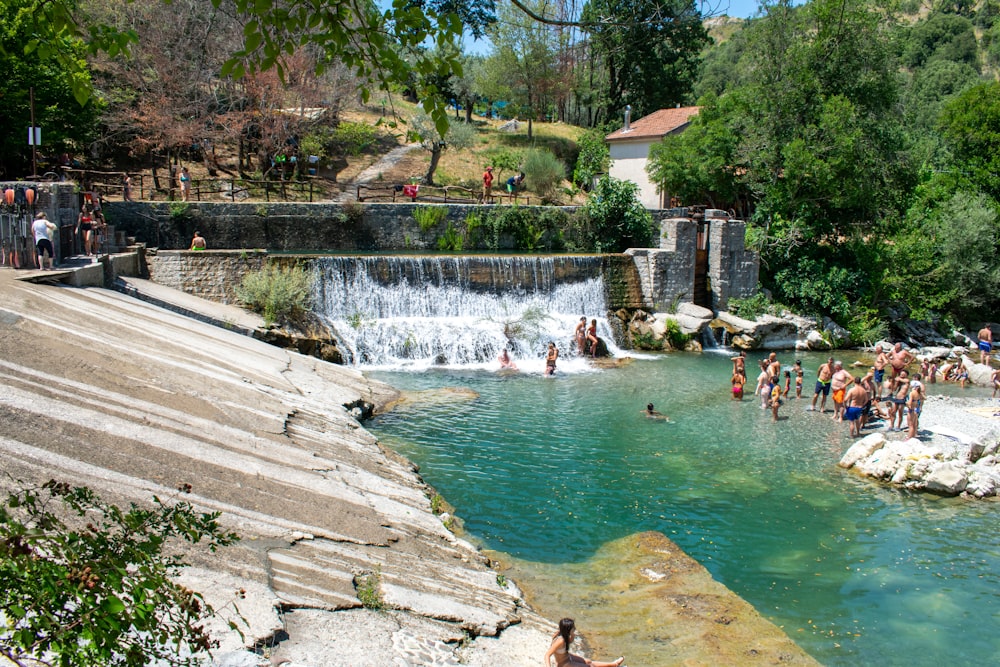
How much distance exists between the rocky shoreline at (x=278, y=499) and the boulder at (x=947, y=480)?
4796mm

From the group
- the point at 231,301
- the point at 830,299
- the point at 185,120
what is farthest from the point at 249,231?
the point at 830,299

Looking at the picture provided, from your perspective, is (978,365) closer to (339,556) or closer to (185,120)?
(339,556)

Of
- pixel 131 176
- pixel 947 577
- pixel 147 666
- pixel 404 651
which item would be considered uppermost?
pixel 131 176

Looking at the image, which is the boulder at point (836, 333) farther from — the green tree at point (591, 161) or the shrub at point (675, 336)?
the green tree at point (591, 161)

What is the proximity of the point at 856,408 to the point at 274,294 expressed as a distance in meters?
12.5

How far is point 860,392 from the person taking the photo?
1475 centimetres

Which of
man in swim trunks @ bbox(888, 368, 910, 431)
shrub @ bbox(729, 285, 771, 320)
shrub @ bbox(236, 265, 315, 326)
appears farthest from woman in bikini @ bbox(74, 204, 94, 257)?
shrub @ bbox(729, 285, 771, 320)

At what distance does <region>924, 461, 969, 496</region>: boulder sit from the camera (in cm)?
1184

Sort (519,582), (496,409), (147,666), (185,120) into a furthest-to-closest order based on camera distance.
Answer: (185,120), (496,409), (519,582), (147,666)

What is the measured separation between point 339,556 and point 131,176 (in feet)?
79.6

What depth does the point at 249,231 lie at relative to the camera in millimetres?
24484

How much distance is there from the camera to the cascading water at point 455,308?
779 inches

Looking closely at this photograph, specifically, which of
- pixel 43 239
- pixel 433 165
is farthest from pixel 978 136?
pixel 43 239

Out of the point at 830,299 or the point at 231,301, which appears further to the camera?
the point at 830,299
